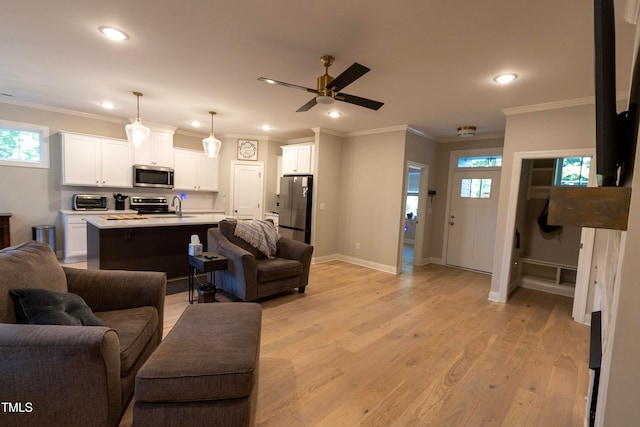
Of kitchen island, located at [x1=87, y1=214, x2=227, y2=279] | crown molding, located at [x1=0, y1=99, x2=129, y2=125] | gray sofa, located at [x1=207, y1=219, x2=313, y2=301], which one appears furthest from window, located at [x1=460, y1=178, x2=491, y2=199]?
crown molding, located at [x1=0, y1=99, x2=129, y2=125]

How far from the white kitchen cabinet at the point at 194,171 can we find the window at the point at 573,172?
6.17 metres

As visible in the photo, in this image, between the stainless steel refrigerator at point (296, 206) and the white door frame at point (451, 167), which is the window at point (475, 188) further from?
the stainless steel refrigerator at point (296, 206)

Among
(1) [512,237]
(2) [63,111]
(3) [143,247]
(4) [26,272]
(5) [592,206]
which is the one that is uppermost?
(2) [63,111]

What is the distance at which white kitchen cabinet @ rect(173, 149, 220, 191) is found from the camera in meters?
5.83

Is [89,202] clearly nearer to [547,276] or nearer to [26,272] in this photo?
[26,272]

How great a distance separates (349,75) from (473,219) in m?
4.29

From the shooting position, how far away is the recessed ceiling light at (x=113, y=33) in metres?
2.20

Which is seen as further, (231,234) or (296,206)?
(296,206)

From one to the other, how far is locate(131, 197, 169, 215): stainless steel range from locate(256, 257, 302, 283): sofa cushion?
10.3 feet

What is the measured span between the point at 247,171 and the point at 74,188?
9.83 ft

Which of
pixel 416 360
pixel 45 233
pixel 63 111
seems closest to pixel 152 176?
pixel 63 111

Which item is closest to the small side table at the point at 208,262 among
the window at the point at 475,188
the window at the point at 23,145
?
the window at the point at 23,145

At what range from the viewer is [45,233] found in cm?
457

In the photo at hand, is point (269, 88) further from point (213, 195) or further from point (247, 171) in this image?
point (213, 195)
